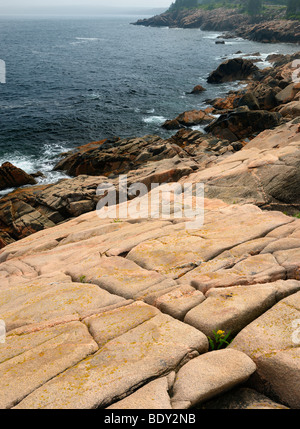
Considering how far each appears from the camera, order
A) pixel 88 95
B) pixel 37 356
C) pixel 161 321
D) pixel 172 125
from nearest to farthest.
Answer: pixel 37 356, pixel 161 321, pixel 172 125, pixel 88 95

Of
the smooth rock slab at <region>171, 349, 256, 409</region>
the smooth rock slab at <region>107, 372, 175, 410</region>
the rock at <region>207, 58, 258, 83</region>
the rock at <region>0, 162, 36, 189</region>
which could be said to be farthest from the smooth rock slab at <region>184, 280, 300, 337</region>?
the rock at <region>207, 58, 258, 83</region>

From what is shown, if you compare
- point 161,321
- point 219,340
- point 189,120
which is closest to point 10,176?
point 189,120

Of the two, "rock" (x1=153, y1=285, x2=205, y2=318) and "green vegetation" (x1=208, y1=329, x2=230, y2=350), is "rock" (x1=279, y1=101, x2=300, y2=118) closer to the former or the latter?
"rock" (x1=153, y1=285, x2=205, y2=318)

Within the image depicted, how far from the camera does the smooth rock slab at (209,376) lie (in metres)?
6.32

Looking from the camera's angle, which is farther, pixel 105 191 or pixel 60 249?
pixel 105 191

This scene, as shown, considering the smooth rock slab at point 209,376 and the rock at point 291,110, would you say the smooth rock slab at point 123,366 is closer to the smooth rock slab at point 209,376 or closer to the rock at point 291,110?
the smooth rock slab at point 209,376

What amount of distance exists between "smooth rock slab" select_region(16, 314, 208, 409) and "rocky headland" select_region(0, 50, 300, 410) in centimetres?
3

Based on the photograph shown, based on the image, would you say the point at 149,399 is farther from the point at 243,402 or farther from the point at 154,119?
the point at 154,119

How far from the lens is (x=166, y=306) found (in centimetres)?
920

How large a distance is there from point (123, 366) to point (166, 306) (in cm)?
257

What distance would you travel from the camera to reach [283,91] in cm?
5184

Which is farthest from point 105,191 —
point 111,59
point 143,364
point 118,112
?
point 111,59

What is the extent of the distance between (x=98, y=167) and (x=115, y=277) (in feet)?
92.4
